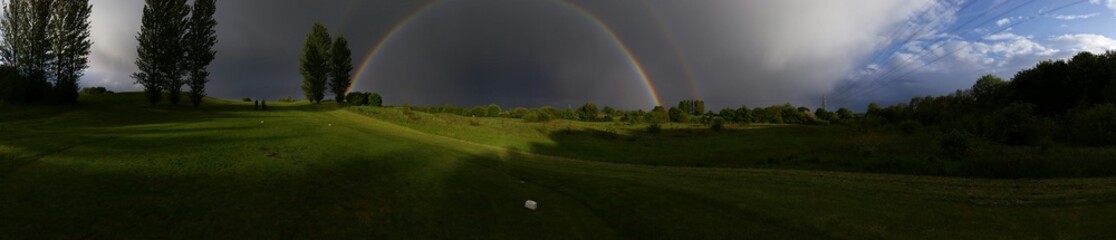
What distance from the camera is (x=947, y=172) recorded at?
2533 cm

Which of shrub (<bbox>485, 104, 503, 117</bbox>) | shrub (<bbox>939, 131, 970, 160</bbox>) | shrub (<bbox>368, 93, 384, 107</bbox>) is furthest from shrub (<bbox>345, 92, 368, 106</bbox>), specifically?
shrub (<bbox>939, 131, 970, 160</bbox>)

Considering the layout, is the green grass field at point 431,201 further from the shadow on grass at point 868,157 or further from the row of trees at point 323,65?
the row of trees at point 323,65

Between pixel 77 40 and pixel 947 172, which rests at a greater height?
pixel 77 40

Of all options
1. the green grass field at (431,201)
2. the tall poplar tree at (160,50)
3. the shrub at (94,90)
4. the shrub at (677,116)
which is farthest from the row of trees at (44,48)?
the shrub at (677,116)

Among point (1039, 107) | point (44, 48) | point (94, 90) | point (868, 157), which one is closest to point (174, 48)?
point (44, 48)

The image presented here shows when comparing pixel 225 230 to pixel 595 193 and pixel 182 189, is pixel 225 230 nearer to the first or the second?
pixel 182 189

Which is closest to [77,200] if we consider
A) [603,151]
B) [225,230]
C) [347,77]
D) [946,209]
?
[225,230]

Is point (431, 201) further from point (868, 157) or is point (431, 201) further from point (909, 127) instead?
point (909, 127)

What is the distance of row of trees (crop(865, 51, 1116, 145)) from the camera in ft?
165

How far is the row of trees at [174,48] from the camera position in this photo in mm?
63500

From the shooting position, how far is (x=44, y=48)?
5772cm

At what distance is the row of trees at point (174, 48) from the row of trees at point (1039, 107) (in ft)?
276

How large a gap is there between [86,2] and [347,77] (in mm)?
43838

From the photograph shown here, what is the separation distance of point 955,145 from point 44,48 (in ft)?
291
